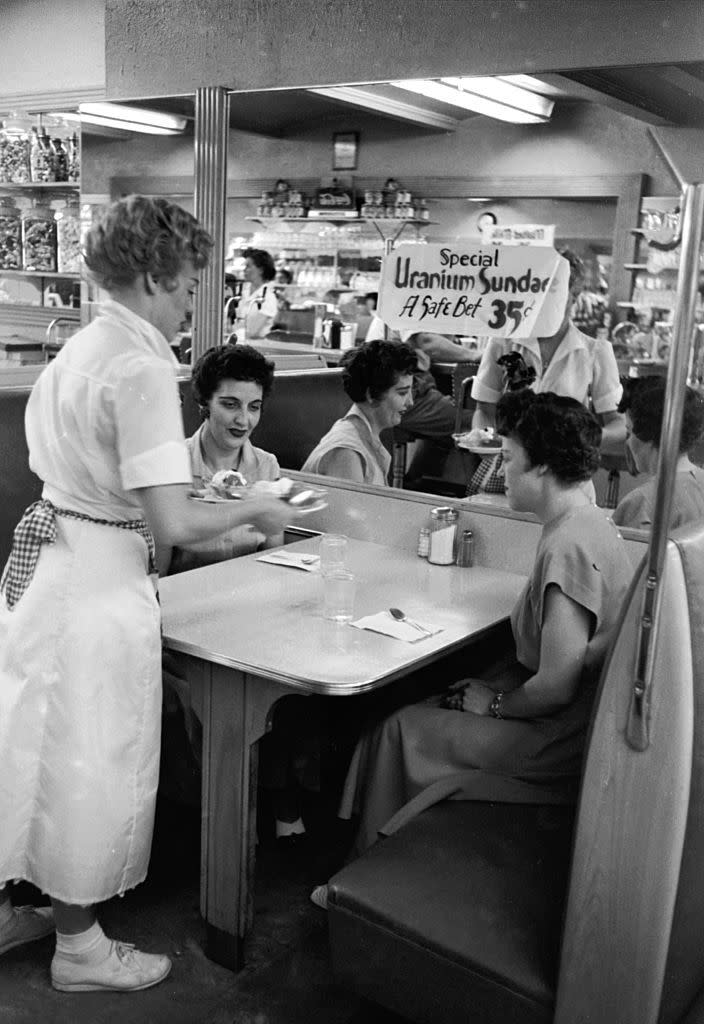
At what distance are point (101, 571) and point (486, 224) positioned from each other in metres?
1.79

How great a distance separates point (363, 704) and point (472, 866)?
1.00 m

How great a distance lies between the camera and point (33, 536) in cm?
219

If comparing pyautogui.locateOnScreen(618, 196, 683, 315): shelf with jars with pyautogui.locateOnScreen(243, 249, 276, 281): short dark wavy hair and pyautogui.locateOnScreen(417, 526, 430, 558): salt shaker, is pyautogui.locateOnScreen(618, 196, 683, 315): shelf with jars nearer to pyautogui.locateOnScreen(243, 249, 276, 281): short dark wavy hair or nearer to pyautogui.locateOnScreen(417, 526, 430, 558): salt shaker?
pyautogui.locateOnScreen(417, 526, 430, 558): salt shaker

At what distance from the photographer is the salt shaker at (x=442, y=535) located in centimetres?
318

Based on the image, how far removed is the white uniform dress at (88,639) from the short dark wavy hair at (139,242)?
9 cm

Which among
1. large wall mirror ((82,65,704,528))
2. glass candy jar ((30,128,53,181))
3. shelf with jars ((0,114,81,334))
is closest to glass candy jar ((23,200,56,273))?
shelf with jars ((0,114,81,334))

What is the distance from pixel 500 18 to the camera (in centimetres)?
311

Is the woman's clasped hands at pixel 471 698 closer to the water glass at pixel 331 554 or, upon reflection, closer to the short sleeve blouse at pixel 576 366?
the water glass at pixel 331 554

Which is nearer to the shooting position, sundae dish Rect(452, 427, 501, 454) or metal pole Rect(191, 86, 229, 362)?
sundae dish Rect(452, 427, 501, 454)

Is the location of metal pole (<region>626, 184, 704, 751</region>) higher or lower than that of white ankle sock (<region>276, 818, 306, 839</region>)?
higher

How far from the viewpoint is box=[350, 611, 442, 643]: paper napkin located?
8.20 ft

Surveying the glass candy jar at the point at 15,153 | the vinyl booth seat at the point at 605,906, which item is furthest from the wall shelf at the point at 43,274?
the vinyl booth seat at the point at 605,906

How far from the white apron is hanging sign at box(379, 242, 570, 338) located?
1.52 metres

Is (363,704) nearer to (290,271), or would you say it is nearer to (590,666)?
(590,666)
